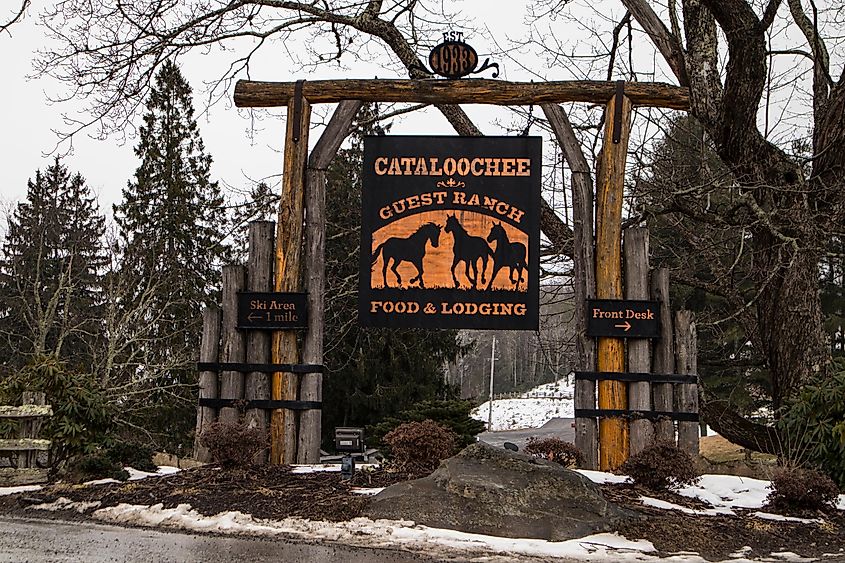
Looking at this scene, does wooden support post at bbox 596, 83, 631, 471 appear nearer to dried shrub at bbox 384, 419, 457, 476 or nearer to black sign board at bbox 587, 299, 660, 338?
black sign board at bbox 587, 299, 660, 338

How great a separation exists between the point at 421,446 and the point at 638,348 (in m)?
2.79

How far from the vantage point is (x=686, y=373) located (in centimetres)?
992

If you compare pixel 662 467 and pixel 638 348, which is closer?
pixel 662 467

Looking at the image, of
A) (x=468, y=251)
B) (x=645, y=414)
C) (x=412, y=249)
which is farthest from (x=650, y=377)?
(x=412, y=249)

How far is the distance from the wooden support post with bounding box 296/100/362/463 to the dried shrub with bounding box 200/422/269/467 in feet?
3.67

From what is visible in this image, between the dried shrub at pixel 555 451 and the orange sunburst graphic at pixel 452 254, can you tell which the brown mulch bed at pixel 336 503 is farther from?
the orange sunburst graphic at pixel 452 254

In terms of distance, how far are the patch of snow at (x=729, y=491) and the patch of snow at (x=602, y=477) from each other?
63 centimetres

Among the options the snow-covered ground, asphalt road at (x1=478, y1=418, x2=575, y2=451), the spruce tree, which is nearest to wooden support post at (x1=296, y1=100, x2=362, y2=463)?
the spruce tree

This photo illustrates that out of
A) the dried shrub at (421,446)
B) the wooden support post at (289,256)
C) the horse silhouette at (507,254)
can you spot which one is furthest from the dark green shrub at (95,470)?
the horse silhouette at (507,254)

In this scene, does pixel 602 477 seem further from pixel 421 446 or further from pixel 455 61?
pixel 455 61

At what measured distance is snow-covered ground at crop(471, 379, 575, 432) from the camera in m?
42.0

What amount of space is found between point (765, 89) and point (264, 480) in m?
10.2

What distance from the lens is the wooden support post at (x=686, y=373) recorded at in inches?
385

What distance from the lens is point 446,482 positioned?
7434 millimetres
